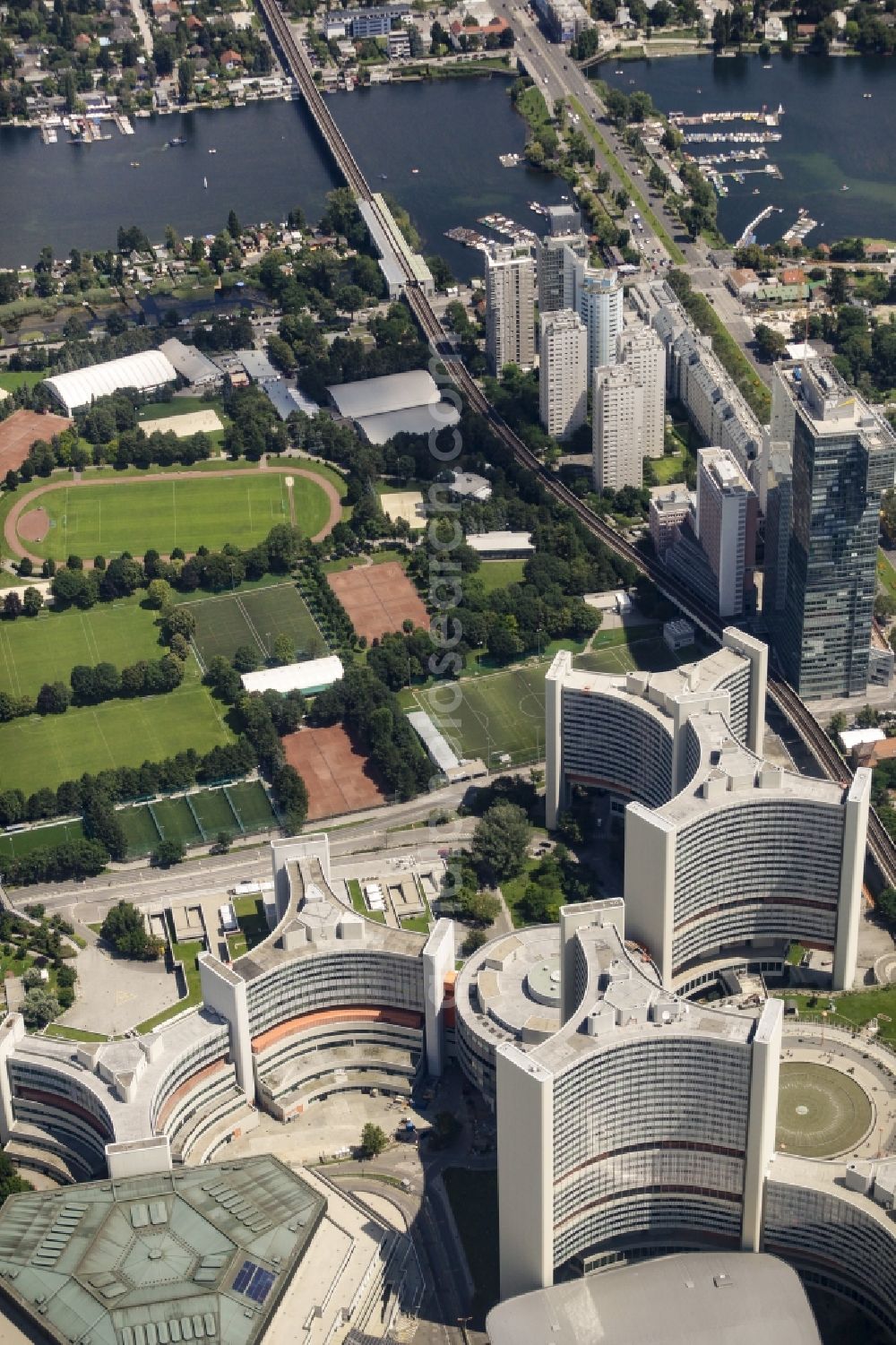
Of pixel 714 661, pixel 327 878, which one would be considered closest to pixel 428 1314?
pixel 327 878

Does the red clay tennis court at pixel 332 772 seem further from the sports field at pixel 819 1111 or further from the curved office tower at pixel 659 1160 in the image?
the curved office tower at pixel 659 1160

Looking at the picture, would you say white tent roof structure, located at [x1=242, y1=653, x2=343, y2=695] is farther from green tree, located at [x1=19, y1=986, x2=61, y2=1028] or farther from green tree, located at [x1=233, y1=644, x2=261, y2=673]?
green tree, located at [x1=19, y1=986, x2=61, y2=1028]

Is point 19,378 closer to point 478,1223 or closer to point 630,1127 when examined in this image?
point 478,1223

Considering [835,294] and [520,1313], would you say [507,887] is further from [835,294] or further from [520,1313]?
[835,294]

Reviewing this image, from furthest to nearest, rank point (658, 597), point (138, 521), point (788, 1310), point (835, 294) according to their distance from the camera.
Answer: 1. point (835, 294)
2. point (138, 521)
3. point (658, 597)
4. point (788, 1310)

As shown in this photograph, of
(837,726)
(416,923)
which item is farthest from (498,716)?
(837,726)

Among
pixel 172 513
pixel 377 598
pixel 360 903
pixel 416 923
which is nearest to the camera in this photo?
pixel 416 923
